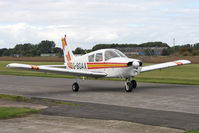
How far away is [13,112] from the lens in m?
11.4

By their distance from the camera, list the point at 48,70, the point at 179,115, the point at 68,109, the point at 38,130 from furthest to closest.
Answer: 1. the point at 48,70
2. the point at 68,109
3. the point at 179,115
4. the point at 38,130

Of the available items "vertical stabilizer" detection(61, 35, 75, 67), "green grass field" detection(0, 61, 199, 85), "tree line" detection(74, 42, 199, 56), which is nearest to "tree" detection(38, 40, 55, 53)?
"tree line" detection(74, 42, 199, 56)

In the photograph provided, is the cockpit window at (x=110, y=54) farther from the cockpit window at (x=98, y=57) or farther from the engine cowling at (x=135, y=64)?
the engine cowling at (x=135, y=64)

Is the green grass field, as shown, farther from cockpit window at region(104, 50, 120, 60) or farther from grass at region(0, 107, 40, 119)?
grass at region(0, 107, 40, 119)

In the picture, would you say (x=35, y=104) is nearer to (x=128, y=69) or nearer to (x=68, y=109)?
(x=68, y=109)

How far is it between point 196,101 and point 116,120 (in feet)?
18.7

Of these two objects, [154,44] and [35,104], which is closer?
[35,104]

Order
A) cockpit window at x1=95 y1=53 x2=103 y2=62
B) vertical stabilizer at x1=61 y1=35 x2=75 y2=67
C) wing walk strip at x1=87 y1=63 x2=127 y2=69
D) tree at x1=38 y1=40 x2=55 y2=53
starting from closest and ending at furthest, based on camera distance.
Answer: wing walk strip at x1=87 y1=63 x2=127 y2=69 → cockpit window at x1=95 y1=53 x2=103 y2=62 → vertical stabilizer at x1=61 y1=35 x2=75 y2=67 → tree at x1=38 y1=40 x2=55 y2=53

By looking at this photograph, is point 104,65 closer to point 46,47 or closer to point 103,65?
point 103,65

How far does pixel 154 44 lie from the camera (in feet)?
472

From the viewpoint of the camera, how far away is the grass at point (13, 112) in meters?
10.9

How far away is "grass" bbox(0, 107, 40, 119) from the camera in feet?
35.6

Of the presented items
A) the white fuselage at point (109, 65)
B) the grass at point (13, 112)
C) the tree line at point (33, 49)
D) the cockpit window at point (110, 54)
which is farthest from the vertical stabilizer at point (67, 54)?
the tree line at point (33, 49)

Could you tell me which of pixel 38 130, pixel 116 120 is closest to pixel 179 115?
pixel 116 120
